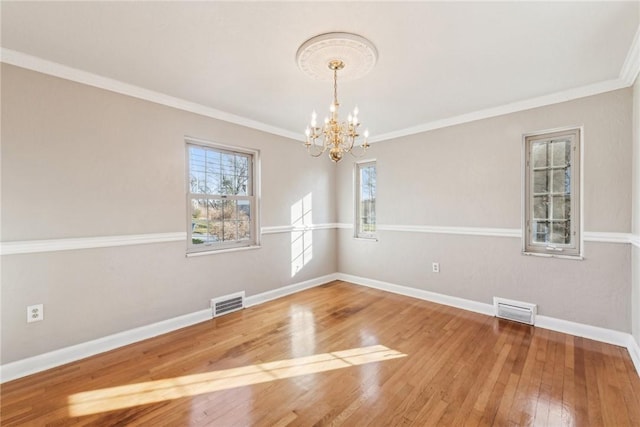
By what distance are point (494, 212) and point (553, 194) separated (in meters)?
0.59

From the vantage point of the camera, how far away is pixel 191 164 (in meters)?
3.27

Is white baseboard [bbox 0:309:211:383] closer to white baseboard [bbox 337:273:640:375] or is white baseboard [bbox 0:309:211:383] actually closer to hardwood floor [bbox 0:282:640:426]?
hardwood floor [bbox 0:282:640:426]

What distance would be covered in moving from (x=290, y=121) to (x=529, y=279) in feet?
11.5

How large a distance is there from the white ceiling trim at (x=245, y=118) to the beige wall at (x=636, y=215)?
22 cm

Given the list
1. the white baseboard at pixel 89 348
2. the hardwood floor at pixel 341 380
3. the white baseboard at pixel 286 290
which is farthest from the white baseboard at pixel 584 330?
the white baseboard at pixel 89 348

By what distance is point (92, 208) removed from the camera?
8.28ft

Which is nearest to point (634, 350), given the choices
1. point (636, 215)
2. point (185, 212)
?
point (636, 215)

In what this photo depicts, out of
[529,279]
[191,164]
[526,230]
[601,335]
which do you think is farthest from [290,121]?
[601,335]

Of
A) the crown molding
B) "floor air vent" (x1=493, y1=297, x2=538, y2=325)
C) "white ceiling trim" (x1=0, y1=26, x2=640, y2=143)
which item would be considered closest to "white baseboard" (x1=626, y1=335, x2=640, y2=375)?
"floor air vent" (x1=493, y1=297, x2=538, y2=325)

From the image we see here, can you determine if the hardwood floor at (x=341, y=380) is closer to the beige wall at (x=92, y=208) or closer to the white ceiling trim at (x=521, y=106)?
the beige wall at (x=92, y=208)

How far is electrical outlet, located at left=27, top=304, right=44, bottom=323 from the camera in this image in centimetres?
222

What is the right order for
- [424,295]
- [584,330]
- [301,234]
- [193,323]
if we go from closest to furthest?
[584,330], [193,323], [424,295], [301,234]

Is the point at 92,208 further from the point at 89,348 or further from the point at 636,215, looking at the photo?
the point at 636,215

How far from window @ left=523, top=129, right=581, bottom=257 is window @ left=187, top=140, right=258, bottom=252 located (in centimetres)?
342
